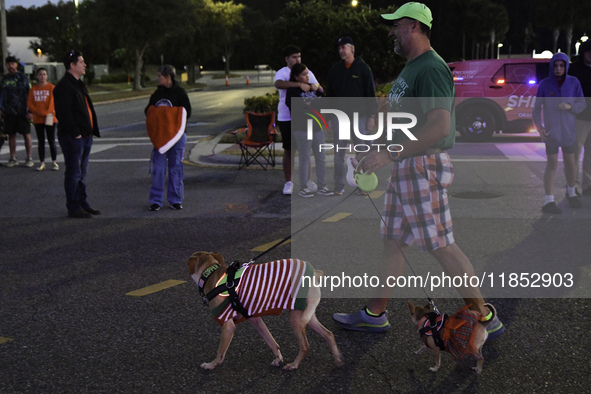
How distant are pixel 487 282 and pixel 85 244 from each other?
415 centimetres

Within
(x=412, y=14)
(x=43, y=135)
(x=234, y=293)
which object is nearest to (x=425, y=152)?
(x=412, y=14)

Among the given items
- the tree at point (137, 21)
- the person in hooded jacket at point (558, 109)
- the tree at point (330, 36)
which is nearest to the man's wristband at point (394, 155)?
the person in hooded jacket at point (558, 109)

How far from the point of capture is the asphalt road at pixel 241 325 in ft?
13.2

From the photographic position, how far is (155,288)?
5.77 meters

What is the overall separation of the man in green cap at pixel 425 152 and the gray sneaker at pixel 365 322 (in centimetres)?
64

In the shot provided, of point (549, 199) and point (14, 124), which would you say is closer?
point (549, 199)

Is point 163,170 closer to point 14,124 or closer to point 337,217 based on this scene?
point 337,217

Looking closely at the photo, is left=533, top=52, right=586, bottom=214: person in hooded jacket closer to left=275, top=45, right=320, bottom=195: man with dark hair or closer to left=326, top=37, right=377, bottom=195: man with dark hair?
left=326, top=37, right=377, bottom=195: man with dark hair

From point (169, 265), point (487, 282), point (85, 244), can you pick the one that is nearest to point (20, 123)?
point (85, 244)

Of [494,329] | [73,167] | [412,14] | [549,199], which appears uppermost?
[412,14]

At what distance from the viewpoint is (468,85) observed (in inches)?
650

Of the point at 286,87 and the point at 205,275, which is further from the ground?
the point at 286,87

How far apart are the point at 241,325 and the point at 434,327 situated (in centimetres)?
151

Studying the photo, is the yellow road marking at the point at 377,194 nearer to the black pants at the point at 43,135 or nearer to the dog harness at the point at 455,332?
the dog harness at the point at 455,332
